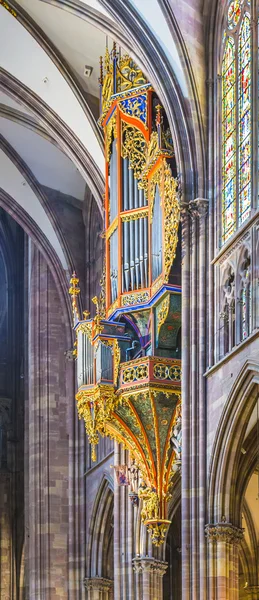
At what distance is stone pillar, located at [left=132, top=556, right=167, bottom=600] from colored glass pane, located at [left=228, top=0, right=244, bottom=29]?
9090 millimetres

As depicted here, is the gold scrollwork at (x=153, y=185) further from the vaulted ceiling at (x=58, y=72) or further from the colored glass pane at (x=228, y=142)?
the vaulted ceiling at (x=58, y=72)

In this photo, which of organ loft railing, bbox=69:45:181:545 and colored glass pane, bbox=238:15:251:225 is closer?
colored glass pane, bbox=238:15:251:225

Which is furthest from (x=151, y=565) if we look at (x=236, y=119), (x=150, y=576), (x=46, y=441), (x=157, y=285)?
(x=236, y=119)

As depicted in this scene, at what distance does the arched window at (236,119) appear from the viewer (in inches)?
822

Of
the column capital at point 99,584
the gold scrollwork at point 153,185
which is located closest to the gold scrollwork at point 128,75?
the gold scrollwork at point 153,185

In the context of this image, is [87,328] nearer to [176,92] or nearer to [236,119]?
[176,92]

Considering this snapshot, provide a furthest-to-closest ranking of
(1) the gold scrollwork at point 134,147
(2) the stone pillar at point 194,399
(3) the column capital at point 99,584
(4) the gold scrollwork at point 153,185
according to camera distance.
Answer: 1. (3) the column capital at point 99,584
2. (1) the gold scrollwork at point 134,147
3. (4) the gold scrollwork at point 153,185
4. (2) the stone pillar at point 194,399

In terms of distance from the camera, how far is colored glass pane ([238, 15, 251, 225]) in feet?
68.0

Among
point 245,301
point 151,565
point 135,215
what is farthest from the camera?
point 151,565

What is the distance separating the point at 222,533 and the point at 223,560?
369mm

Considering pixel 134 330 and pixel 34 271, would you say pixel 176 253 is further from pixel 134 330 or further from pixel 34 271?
pixel 34 271

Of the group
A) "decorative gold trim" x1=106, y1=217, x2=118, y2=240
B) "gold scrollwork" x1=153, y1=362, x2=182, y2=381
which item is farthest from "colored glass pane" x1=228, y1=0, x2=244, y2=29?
"gold scrollwork" x1=153, y1=362, x2=182, y2=381

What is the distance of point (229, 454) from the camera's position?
20.2 meters

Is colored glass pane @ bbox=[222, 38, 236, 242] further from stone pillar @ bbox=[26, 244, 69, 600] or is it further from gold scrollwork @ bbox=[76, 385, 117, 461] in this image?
stone pillar @ bbox=[26, 244, 69, 600]
